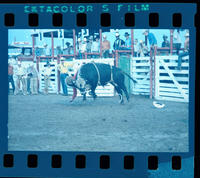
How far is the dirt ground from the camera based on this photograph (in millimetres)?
5230

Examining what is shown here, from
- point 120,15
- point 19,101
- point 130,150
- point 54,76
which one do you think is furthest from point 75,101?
point 120,15

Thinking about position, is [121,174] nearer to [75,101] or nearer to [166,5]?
[75,101]

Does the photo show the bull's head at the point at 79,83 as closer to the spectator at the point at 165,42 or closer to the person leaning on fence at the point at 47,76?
the person leaning on fence at the point at 47,76

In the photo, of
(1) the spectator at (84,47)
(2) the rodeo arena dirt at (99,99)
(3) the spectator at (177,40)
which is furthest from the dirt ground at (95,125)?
(3) the spectator at (177,40)

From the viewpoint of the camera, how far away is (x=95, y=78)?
6086 millimetres

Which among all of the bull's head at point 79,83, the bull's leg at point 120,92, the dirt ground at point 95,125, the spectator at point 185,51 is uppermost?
the spectator at point 185,51

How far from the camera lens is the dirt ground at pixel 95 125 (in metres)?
5.23

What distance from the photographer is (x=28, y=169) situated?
488 centimetres

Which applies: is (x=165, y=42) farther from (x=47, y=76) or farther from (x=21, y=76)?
(x=21, y=76)

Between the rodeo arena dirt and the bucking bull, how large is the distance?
2cm

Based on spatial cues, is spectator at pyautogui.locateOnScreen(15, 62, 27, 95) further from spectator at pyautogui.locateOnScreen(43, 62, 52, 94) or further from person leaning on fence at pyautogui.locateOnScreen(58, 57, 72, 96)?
person leaning on fence at pyautogui.locateOnScreen(58, 57, 72, 96)

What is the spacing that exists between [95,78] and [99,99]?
0.54m

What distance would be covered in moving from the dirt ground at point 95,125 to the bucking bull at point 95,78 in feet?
0.73
